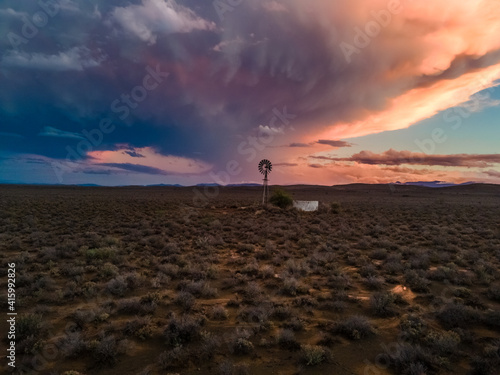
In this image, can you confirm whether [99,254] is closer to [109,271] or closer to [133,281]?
[109,271]

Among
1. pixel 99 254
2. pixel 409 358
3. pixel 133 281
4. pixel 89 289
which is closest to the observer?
pixel 409 358

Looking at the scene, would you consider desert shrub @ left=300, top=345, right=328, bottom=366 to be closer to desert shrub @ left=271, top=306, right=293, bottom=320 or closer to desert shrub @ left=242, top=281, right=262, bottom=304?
desert shrub @ left=271, top=306, right=293, bottom=320

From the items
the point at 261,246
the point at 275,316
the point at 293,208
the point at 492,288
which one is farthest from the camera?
the point at 293,208

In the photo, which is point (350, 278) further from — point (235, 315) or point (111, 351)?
point (111, 351)

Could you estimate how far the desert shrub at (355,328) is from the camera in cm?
698

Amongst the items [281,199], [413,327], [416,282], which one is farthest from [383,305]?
[281,199]

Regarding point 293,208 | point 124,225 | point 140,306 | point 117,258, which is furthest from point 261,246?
point 293,208

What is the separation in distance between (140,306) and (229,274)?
4362 millimetres

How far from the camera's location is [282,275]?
11.4m

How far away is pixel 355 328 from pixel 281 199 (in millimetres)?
29323

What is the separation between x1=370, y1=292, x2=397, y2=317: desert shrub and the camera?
26.7 feet

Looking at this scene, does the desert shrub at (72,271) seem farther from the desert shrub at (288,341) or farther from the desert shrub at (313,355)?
the desert shrub at (313,355)

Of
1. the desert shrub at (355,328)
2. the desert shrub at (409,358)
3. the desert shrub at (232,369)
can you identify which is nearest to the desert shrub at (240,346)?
the desert shrub at (232,369)

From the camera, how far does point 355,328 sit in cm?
711
